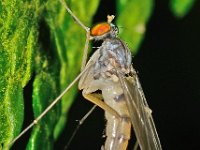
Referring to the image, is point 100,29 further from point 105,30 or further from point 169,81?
point 169,81

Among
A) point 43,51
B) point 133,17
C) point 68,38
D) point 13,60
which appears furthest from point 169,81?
point 13,60

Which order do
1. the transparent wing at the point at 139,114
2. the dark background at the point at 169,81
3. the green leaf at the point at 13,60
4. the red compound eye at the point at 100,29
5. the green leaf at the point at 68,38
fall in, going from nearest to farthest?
the green leaf at the point at 13,60
the green leaf at the point at 68,38
the transparent wing at the point at 139,114
the red compound eye at the point at 100,29
the dark background at the point at 169,81

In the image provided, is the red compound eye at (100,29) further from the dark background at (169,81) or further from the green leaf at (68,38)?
the dark background at (169,81)

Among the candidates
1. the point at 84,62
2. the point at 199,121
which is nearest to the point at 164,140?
the point at 199,121

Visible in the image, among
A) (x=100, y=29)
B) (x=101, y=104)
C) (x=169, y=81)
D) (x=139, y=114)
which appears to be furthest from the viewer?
(x=169, y=81)

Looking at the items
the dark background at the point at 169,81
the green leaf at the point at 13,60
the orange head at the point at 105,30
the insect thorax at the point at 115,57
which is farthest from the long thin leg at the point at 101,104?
the dark background at the point at 169,81

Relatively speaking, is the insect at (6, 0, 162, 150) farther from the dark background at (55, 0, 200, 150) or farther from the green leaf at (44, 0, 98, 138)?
the dark background at (55, 0, 200, 150)

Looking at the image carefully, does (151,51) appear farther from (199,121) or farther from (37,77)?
(37,77)
